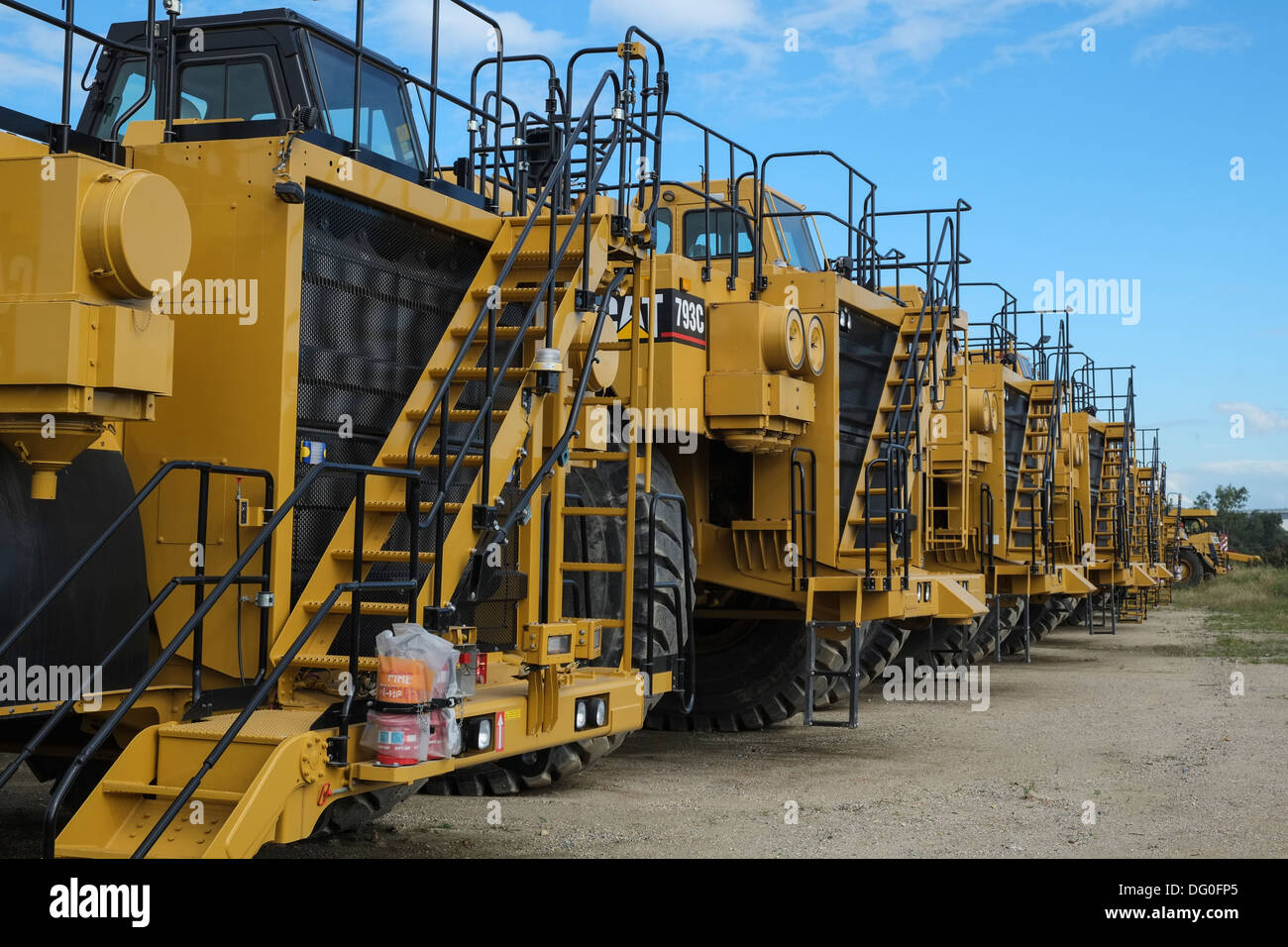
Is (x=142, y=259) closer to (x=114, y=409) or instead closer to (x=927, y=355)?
(x=114, y=409)

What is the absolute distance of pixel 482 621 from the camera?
272 inches

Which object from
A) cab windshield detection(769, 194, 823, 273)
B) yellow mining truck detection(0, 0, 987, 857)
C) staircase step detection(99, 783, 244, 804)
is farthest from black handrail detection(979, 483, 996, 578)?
staircase step detection(99, 783, 244, 804)

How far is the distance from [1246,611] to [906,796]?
84.6 ft

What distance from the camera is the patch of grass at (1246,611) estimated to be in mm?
20781

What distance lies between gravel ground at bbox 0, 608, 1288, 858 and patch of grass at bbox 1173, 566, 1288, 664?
815cm

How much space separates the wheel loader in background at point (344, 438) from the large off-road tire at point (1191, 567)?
35.5 metres

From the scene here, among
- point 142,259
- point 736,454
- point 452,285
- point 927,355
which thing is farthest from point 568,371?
point 927,355

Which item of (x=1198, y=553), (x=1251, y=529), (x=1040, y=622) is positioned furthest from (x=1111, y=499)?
(x=1251, y=529)

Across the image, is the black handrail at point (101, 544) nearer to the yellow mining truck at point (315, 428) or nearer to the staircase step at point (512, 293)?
the yellow mining truck at point (315, 428)

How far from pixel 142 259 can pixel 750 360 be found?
5.35m

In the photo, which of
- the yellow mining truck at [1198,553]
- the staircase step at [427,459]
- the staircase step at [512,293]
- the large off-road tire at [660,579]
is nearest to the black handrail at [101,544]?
the staircase step at [427,459]

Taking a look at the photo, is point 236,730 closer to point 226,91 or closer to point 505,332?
point 505,332

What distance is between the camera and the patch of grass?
818 inches

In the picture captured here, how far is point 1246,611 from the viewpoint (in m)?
31.3
